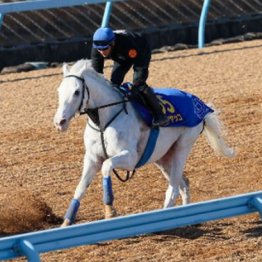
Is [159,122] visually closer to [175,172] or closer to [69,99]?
[175,172]

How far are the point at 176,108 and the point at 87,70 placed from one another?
112 cm

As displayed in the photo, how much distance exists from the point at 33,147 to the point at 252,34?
6950mm

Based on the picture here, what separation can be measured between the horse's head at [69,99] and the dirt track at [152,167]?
42.3 inches

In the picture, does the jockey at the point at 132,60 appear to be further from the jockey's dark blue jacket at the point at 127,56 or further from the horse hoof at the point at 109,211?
the horse hoof at the point at 109,211

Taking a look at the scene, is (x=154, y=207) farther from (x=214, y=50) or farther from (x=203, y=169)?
(x=214, y=50)

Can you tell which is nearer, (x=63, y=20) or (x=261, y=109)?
(x=261, y=109)

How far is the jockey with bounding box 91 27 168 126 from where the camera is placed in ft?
31.8

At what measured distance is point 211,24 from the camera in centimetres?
1908

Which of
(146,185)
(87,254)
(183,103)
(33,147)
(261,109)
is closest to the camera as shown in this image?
(87,254)

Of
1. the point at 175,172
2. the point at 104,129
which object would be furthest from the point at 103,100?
the point at 175,172

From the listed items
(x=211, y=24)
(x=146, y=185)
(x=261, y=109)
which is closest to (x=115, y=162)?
(x=146, y=185)

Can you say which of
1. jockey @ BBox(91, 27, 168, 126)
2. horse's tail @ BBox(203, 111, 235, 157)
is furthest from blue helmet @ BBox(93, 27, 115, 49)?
horse's tail @ BBox(203, 111, 235, 157)

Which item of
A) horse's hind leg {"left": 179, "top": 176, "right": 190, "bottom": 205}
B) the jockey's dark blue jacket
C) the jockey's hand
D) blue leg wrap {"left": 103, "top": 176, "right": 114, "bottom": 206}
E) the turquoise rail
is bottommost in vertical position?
the turquoise rail

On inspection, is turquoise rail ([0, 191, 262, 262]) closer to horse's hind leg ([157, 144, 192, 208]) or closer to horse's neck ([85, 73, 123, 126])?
horse's neck ([85, 73, 123, 126])
